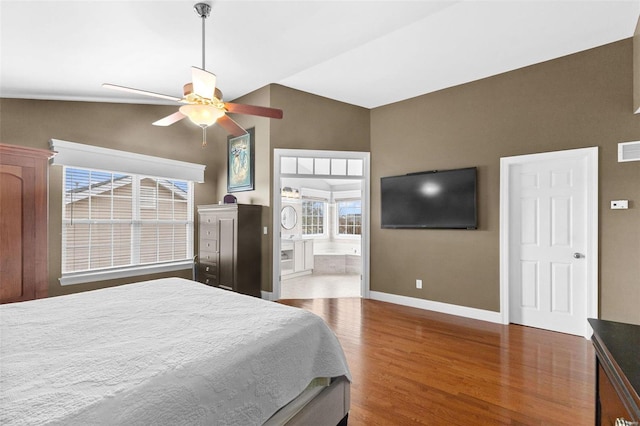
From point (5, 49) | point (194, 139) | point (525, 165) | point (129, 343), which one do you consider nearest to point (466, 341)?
point (525, 165)

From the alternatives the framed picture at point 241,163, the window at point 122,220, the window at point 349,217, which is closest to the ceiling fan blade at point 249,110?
the framed picture at point 241,163

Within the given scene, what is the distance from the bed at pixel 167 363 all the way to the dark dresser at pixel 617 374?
1.09 m

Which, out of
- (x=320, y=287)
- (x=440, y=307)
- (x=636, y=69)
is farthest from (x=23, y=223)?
(x=636, y=69)

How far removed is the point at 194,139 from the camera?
496cm

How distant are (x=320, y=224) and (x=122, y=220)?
4.65 m

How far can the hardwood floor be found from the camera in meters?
Answer: 1.99

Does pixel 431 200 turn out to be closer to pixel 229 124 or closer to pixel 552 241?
pixel 552 241

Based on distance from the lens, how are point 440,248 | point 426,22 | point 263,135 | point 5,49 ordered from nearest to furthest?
point 5,49 < point 426,22 < point 440,248 < point 263,135

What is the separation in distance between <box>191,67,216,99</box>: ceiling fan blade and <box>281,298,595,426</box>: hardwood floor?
2.35m

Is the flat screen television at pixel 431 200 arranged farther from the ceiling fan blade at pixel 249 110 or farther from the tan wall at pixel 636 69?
the ceiling fan blade at pixel 249 110

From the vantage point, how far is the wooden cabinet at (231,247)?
4316 mm

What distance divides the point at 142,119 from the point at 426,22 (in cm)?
375

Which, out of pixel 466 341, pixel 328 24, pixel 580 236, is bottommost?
pixel 466 341

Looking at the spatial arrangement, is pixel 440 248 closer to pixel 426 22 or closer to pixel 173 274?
pixel 426 22
